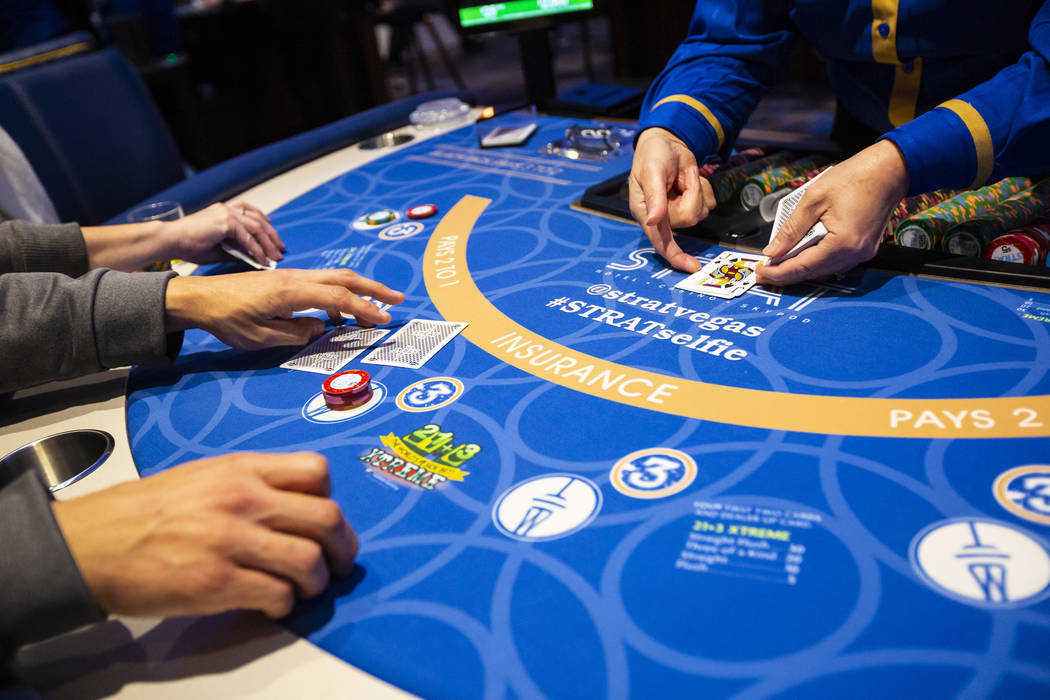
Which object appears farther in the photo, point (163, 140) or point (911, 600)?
point (163, 140)

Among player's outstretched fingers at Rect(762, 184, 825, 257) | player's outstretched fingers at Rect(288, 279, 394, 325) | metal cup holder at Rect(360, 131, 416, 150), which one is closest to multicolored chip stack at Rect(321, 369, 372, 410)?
player's outstretched fingers at Rect(288, 279, 394, 325)

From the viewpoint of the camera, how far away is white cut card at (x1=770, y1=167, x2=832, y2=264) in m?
1.07

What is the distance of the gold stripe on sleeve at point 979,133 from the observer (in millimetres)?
1088

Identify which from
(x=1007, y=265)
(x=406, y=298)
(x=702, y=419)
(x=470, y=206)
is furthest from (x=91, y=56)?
(x=1007, y=265)

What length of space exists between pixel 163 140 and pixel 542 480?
2548mm

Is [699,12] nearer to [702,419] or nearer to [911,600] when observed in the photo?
[702,419]

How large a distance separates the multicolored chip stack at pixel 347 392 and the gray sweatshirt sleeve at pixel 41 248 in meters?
0.72

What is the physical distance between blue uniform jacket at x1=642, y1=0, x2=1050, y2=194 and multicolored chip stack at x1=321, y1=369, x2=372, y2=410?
824mm

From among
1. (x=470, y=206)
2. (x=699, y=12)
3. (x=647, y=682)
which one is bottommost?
(x=647, y=682)

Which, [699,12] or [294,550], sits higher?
[699,12]

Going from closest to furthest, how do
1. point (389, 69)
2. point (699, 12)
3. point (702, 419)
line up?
point (702, 419)
point (699, 12)
point (389, 69)

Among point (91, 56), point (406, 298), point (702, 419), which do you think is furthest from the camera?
point (91, 56)

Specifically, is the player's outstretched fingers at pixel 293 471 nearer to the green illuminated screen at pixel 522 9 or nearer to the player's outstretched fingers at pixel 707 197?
the player's outstretched fingers at pixel 707 197

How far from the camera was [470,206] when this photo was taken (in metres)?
1.66
